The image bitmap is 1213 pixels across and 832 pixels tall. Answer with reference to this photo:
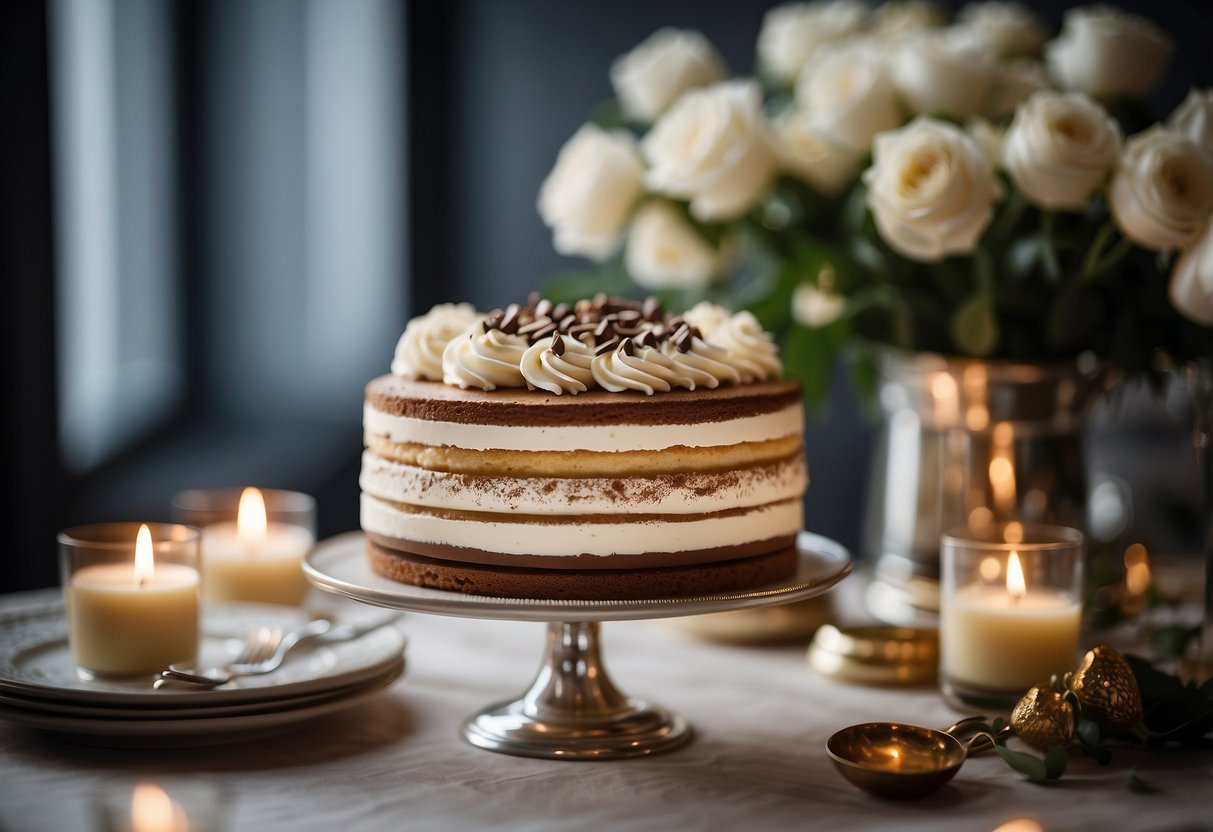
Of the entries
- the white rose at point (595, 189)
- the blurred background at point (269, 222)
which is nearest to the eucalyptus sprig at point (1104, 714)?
the white rose at point (595, 189)

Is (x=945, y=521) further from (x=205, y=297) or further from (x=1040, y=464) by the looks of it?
(x=205, y=297)

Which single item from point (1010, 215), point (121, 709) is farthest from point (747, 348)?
point (121, 709)

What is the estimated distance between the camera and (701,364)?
151 centimetres

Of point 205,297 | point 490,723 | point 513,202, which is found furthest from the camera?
point 513,202

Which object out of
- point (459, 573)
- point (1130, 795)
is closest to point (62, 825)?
point (459, 573)

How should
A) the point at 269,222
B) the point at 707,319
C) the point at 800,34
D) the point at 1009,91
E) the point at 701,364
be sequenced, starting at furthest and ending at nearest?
1. the point at 269,222
2. the point at 800,34
3. the point at 1009,91
4. the point at 707,319
5. the point at 701,364

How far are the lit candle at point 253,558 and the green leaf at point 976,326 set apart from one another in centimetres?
103

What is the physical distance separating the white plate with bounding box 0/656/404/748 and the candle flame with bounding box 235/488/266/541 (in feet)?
1.86

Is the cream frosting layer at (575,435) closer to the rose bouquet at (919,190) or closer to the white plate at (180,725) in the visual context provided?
the white plate at (180,725)

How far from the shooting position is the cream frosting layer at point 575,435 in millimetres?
1420

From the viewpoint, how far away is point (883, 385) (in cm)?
218

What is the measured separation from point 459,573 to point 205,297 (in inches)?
128

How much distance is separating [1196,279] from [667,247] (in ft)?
2.85

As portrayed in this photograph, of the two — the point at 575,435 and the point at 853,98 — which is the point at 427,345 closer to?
the point at 575,435
